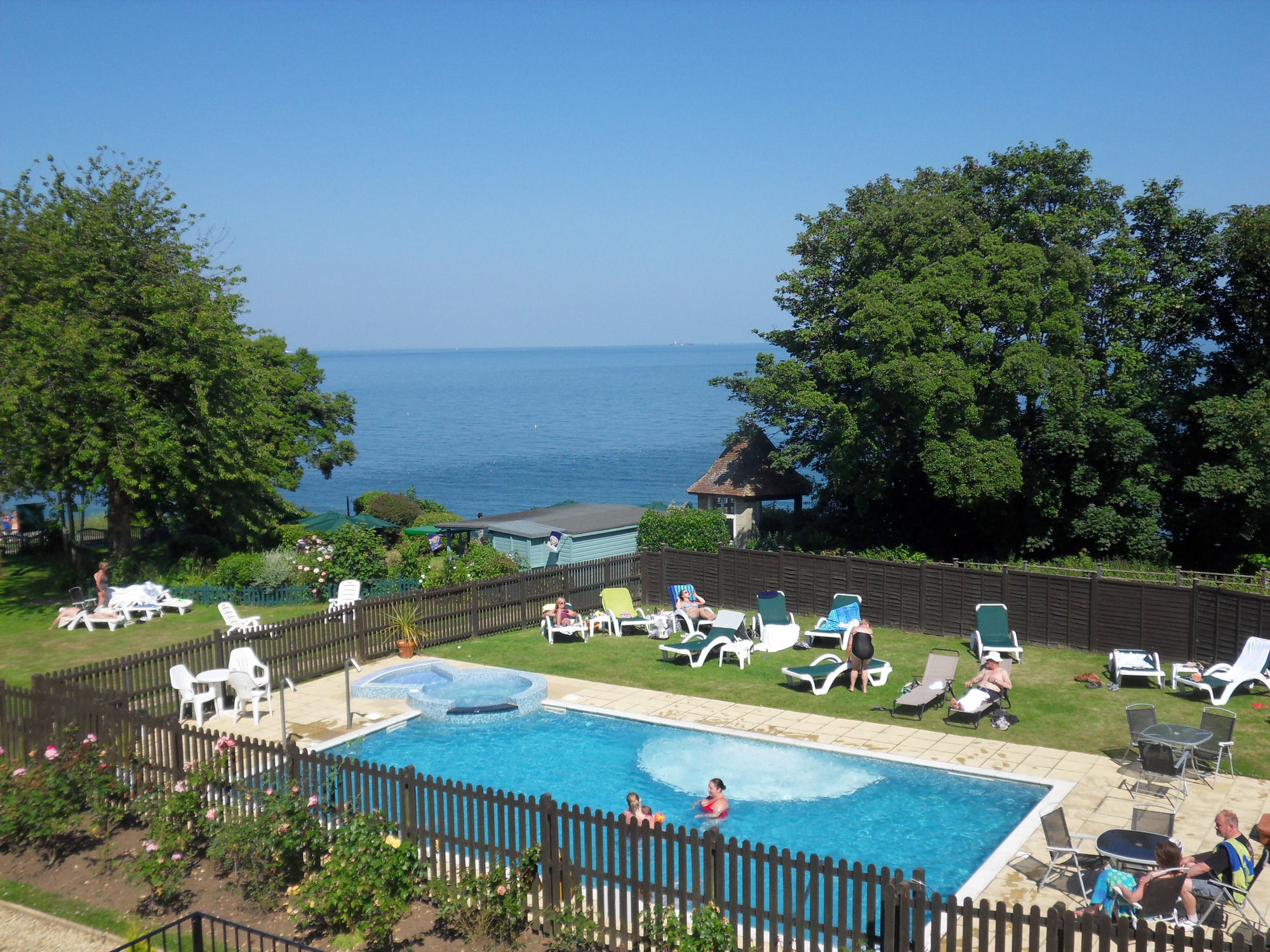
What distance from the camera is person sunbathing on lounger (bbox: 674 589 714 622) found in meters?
19.5

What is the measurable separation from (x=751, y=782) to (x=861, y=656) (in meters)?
3.72

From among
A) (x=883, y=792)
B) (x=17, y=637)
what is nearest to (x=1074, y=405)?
(x=883, y=792)

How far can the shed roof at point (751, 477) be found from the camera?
3002 cm

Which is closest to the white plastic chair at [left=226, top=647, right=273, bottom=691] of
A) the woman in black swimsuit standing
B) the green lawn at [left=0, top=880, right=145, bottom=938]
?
the green lawn at [left=0, top=880, right=145, bottom=938]

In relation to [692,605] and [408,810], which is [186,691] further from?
[692,605]

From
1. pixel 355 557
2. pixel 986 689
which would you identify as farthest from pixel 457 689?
pixel 986 689

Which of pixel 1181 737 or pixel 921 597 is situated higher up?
pixel 1181 737

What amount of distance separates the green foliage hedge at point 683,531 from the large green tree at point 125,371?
34.1ft

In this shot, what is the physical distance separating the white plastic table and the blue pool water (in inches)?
92.7

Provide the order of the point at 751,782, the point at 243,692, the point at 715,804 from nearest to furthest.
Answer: the point at 715,804 < the point at 751,782 < the point at 243,692

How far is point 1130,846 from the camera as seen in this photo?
8.75 meters

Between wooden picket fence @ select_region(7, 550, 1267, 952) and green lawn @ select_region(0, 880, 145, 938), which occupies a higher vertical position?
wooden picket fence @ select_region(7, 550, 1267, 952)

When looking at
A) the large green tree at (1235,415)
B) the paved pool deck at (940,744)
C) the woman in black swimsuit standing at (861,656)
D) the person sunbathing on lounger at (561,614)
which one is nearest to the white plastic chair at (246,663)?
the paved pool deck at (940,744)

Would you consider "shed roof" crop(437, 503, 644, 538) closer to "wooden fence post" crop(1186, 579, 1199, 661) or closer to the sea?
"wooden fence post" crop(1186, 579, 1199, 661)
